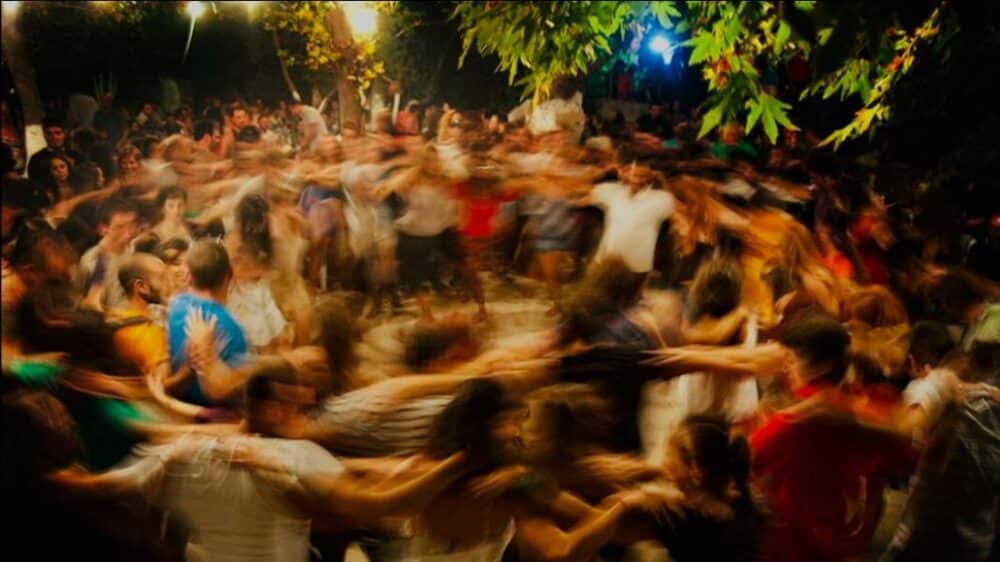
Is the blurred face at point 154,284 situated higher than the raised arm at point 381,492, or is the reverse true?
the blurred face at point 154,284

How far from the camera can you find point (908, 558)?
12.0ft

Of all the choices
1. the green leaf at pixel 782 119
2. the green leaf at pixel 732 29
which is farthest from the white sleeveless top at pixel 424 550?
the green leaf at pixel 732 29

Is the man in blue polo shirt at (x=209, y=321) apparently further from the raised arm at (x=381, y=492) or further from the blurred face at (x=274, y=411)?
the raised arm at (x=381, y=492)

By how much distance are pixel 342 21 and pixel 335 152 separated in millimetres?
6049

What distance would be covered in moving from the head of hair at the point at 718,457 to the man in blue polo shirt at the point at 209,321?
82.7 inches

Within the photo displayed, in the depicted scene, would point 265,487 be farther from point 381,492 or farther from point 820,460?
point 820,460

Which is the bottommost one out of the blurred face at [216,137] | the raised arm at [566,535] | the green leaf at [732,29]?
the raised arm at [566,535]

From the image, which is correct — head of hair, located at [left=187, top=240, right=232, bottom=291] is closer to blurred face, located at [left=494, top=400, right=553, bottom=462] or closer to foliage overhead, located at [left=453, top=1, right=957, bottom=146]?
foliage overhead, located at [left=453, top=1, right=957, bottom=146]

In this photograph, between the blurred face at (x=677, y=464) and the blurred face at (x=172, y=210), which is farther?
the blurred face at (x=172, y=210)

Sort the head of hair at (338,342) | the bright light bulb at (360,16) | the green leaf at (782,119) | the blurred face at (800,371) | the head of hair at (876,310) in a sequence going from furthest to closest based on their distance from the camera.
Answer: the bright light bulb at (360,16), the head of hair at (876,310), the head of hair at (338,342), the green leaf at (782,119), the blurred face at (800,371)

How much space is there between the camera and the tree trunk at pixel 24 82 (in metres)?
12.1

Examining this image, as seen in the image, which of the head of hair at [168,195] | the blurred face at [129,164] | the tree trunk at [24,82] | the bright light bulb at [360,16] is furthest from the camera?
the bright light bulb at [360,16]

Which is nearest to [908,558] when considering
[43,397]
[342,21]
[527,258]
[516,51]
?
[516,51]

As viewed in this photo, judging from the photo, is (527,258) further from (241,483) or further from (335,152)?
(241,483)
